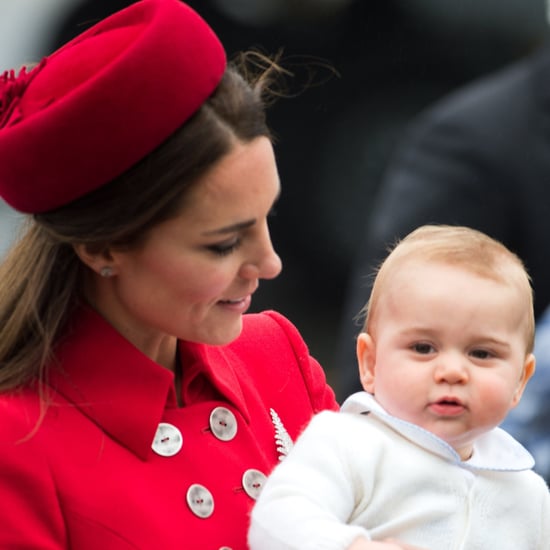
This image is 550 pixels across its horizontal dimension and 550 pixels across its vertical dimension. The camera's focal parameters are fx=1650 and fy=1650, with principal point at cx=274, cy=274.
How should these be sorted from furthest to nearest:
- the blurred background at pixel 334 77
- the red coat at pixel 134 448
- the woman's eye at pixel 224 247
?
the blurred background at pixel 334 77, the woman's eye at pixel 224 247, the red coat at pixel 134 448

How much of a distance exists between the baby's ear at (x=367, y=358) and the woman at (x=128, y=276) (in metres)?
0.23

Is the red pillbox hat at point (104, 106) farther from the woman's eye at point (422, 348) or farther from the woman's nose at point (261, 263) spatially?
the woman's eye at point (422, 348)

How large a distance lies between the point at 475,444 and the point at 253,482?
41cm

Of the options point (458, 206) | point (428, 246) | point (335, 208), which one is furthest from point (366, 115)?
point (428, 246)

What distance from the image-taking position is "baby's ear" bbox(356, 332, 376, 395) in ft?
9.75

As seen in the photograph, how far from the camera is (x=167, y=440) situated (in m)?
2.90

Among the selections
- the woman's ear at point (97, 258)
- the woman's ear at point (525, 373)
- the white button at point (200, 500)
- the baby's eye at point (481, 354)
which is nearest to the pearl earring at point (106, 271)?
the woman's ear at point (97, 258)

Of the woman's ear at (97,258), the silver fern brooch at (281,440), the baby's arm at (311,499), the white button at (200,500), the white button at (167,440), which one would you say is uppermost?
the woman's ear at (97,258)

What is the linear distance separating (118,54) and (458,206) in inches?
81.6

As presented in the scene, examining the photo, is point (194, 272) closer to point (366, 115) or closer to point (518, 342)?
point (518, 342)

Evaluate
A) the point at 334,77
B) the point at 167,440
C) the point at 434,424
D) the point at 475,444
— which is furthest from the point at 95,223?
the point at 334,77

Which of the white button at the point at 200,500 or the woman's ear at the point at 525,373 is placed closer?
the white button at the point at 200,500

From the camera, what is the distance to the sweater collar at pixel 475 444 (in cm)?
283

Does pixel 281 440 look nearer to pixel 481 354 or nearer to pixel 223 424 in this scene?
pixel 223 424
